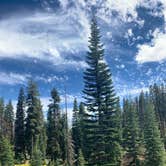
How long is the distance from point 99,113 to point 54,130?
101ft

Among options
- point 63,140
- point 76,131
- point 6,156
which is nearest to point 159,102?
point 76,131

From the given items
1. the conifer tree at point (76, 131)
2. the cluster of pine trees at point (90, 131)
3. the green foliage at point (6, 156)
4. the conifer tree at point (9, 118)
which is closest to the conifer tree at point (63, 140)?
the cluster of pine trees at point (90, 131)

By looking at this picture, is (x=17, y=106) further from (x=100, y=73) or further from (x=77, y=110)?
(x=100, y=73)

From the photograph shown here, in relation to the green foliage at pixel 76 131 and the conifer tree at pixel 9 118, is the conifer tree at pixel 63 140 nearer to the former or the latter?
the green foliage at pixel 76 131

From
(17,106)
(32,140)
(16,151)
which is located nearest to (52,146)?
(32,140)

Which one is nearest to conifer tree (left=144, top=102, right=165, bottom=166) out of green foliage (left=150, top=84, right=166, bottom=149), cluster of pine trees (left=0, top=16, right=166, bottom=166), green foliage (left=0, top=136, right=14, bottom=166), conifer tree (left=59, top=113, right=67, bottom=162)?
cluster of pine trees (left=0, top=16, right=166, bottom=166)

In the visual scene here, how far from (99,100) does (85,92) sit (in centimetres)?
236

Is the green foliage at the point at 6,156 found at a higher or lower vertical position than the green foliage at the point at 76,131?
lower

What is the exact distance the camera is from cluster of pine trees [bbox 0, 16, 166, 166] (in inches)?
1999

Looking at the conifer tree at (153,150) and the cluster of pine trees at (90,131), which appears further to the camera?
the conifer tree at (153,150)

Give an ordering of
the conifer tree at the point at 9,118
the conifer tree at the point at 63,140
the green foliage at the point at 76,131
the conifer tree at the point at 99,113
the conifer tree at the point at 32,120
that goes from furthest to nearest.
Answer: the conifer tree at the point at 9,118, the green foliage at the point at 76,131, the conifer tree at the point at 63,140, the conifer tree at the point at 32,120, the conifer tree at the point at 99,113

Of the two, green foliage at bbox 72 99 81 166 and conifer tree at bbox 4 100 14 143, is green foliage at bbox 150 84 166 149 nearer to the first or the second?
green foliage at bbox 72 99 81 166

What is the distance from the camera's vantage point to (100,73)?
170ft

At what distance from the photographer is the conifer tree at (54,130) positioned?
7806 centimetres
